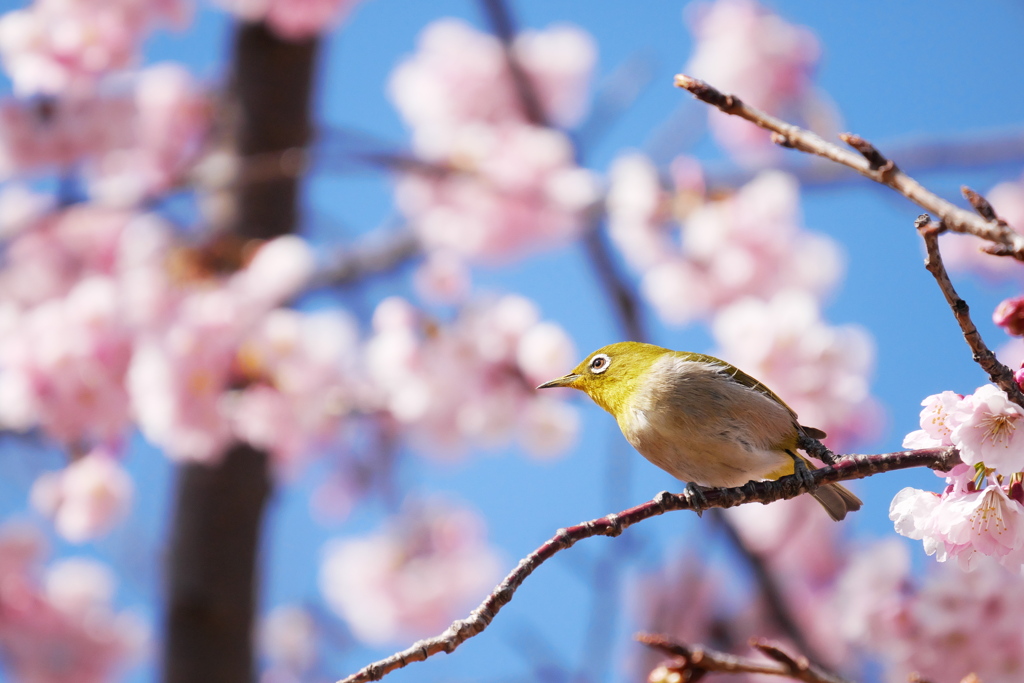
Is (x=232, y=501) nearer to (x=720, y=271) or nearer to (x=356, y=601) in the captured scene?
(x=720, y=271)

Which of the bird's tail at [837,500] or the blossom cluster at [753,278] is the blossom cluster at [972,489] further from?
the blossom cluster at [753,278]

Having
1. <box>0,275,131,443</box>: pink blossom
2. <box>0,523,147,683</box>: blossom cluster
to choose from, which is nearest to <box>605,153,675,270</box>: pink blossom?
<box>0,275,131,443</box>: pink blossom

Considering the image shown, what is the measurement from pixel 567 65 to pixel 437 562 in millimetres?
3368

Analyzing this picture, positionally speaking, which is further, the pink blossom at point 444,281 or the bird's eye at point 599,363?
the pink blossom at point 444,281

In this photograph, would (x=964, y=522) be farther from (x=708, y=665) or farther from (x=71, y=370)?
(x=71, y=370)

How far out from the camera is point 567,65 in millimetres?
5809

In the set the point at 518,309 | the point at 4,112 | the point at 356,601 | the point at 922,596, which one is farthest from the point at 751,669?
the point at 356,601

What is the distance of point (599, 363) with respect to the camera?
976mm

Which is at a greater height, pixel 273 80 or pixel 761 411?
pixel 273 80

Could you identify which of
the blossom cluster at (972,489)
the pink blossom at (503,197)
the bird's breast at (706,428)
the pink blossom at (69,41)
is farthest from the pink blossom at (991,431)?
the pink blossom at (69,41)

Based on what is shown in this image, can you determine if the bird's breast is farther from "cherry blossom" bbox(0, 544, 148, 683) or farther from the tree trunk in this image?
"cherry blossom" bbox(0, 544, 148, 683)

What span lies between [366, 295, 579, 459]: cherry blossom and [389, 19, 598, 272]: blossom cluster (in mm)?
555

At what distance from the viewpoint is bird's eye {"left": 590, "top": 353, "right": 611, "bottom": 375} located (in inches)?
38.0

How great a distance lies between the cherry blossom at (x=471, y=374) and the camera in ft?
10.2
